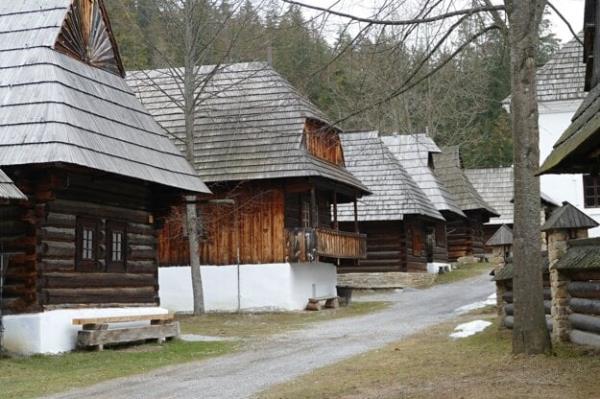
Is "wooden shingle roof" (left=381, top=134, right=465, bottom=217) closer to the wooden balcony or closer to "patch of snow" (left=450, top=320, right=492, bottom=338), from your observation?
the wooden balcony

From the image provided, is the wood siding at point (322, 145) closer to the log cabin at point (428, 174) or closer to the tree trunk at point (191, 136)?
the tree trunk at point (191, 136)

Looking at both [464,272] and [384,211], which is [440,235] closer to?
[464,272]

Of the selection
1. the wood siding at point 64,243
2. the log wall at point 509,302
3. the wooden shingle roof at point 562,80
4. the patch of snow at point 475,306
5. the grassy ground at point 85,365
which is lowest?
the grassy ground at point 85,365

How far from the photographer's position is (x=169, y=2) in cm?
2333

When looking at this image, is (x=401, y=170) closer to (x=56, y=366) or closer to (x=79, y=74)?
(x=79, y=74)

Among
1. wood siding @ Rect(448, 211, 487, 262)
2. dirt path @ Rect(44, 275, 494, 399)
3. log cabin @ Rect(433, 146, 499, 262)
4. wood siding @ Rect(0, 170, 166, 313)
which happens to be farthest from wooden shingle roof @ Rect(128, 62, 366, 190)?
A: wood siding @ Rect(448, 211, 487, 262)

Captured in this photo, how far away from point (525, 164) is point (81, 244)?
8.51m

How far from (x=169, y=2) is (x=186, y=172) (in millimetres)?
6669

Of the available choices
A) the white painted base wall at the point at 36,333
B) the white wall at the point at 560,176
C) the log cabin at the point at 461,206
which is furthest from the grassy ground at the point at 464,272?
the white painted base wall at the point at 36,333

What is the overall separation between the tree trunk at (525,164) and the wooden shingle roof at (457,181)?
98.0ft

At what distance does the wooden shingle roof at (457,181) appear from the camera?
41.7 meters

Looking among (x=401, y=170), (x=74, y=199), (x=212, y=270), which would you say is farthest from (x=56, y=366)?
(x=401, y=170)

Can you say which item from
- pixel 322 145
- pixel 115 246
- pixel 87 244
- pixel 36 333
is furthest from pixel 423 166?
pixel 36 333

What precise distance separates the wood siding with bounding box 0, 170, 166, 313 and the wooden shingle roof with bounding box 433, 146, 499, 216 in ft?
84.9
